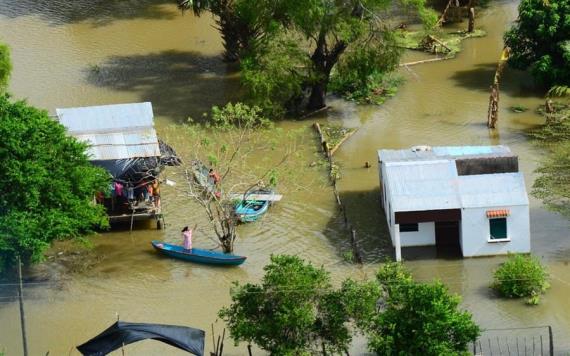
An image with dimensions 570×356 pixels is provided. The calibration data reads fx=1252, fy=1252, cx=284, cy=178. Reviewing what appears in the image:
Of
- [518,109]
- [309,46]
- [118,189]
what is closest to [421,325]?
[118,189]

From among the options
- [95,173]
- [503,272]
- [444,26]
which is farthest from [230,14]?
[503,272]

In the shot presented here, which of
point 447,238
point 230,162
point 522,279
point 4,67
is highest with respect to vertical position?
point 4,67

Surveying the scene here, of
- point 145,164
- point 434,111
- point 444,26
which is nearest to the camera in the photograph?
point 145,164

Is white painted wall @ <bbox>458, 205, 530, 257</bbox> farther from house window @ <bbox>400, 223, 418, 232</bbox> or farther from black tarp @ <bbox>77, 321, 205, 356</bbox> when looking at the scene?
black tarp @ <bbox>77, 321, 205, 356</bbox>

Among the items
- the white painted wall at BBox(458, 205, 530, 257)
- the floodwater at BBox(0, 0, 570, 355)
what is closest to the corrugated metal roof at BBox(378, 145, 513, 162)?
the floodwater at BBox(0, 0, 570, 355)

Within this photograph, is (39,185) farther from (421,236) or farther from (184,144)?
(421,236)

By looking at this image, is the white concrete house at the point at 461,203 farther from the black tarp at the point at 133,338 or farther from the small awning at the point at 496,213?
the black tarp at the point at 133,338

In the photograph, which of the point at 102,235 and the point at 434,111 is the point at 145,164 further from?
the point at 434,111
